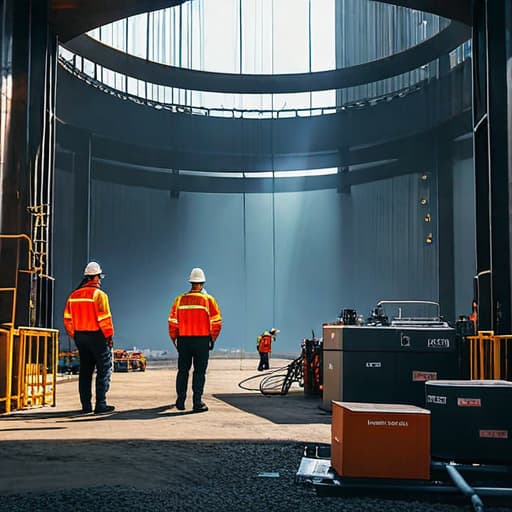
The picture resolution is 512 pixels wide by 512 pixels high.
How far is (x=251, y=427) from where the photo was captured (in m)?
6.98

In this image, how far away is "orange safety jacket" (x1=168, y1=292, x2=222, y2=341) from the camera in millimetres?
8562

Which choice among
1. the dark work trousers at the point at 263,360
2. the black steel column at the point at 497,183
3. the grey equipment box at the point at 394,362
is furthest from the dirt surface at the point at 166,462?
the dark work trousers at the point at 263,360

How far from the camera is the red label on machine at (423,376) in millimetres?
7867

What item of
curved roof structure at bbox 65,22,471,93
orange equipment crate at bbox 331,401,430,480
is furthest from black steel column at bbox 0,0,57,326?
curved roof structure at bbox 65,22,471,93

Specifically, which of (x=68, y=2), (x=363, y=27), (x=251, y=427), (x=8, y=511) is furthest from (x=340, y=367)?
(x=363, y=27)

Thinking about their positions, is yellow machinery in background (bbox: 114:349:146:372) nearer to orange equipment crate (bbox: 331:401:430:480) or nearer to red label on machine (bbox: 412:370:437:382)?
red label on machine (bbox: 412:370:437:382)

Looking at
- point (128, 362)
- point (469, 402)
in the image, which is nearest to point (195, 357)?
point (469, 402)

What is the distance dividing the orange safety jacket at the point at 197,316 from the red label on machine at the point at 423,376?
7.36 feet

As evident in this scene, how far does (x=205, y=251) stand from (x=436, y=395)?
2360cm

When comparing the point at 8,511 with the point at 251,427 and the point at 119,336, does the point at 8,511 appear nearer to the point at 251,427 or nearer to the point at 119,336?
the point at 251,427

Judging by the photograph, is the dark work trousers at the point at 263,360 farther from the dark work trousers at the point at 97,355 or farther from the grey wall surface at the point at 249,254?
the dark work trousers at the point at 97,355

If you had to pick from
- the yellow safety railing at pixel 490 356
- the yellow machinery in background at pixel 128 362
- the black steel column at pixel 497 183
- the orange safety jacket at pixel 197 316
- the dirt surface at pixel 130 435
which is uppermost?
the black steel column at pixel 497 183

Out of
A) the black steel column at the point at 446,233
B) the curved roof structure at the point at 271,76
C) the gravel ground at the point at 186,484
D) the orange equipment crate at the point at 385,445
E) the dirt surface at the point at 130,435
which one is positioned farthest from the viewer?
the black steel column at the point at 446,233

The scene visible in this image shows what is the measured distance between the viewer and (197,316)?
28.1 feet
